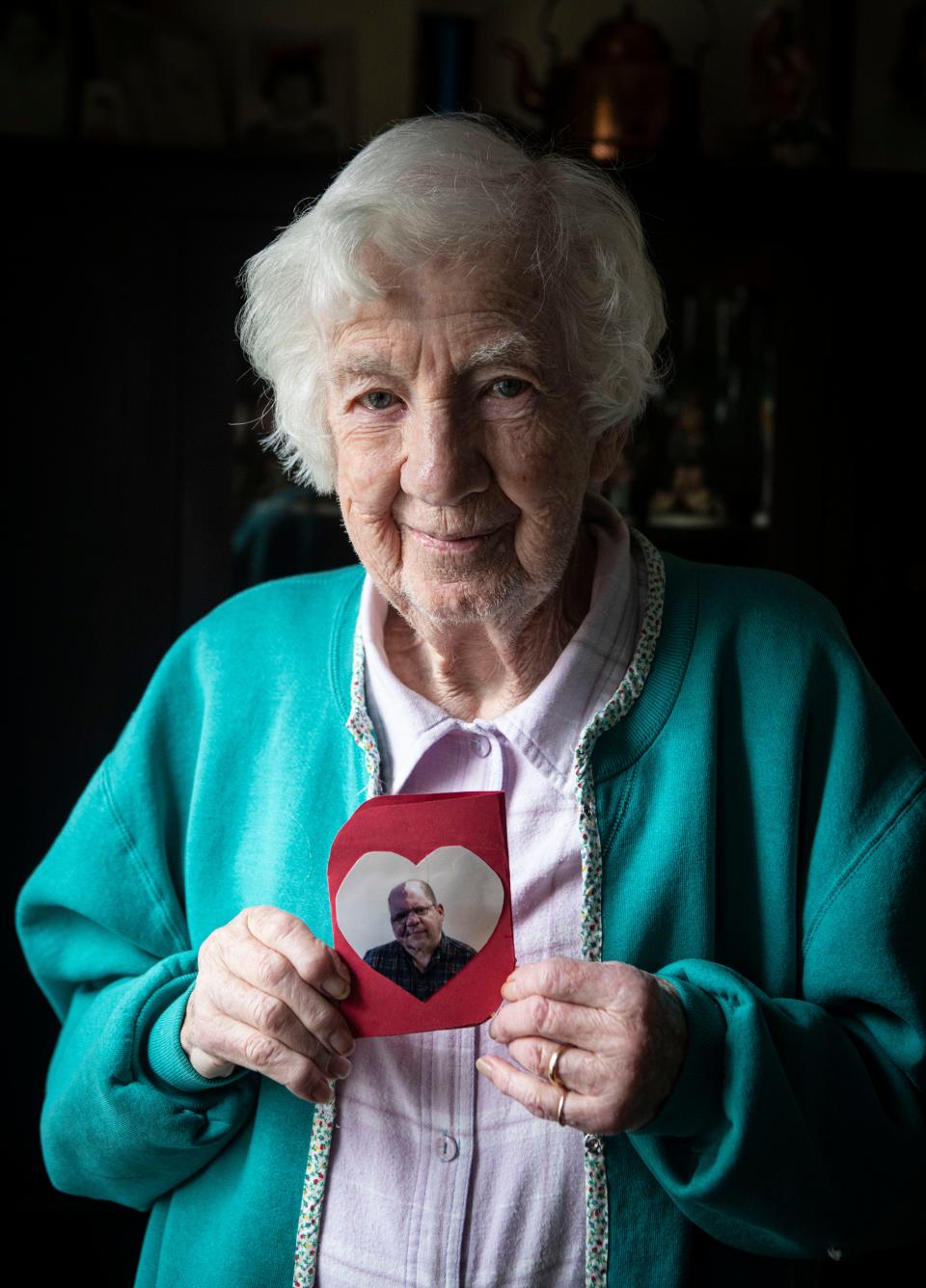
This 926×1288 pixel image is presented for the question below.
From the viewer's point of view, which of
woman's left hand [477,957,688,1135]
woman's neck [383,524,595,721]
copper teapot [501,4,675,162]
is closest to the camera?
woman's left hand [477,957,688,1135]

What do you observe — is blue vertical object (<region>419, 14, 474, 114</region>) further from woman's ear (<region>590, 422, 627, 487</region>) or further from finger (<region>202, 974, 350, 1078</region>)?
finger (<region>202, 974, 350, 1078</region>)

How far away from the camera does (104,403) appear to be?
213 centimetres

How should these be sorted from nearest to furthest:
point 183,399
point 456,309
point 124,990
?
1. point 456,309
2. point 124,990
3. point 183,399

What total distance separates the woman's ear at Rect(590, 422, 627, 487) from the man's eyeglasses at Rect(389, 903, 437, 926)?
1.58ft

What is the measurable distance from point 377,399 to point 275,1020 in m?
0.56

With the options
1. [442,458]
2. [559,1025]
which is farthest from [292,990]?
[442,458]

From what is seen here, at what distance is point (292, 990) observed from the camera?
0.96m

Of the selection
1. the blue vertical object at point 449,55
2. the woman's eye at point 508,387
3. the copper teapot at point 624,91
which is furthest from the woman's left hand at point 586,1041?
the blue vertical object at point 449,55

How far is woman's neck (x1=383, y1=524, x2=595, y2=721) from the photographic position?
1167 mm

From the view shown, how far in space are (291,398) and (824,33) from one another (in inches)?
79.4

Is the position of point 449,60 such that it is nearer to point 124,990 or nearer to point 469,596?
point 469,596

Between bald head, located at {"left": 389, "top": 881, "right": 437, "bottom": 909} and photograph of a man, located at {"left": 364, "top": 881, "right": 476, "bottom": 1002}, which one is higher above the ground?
bald head, located at {"left": 389, "top": 881, "right": 437, "bottom": 909}

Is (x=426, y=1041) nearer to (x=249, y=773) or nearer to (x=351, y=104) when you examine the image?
(x=249, y=773)

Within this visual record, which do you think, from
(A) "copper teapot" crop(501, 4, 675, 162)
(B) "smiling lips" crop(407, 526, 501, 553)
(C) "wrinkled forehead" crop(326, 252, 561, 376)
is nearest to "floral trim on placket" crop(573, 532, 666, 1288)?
(B) "smiling lips" crop(407, 526, 501, 553)
